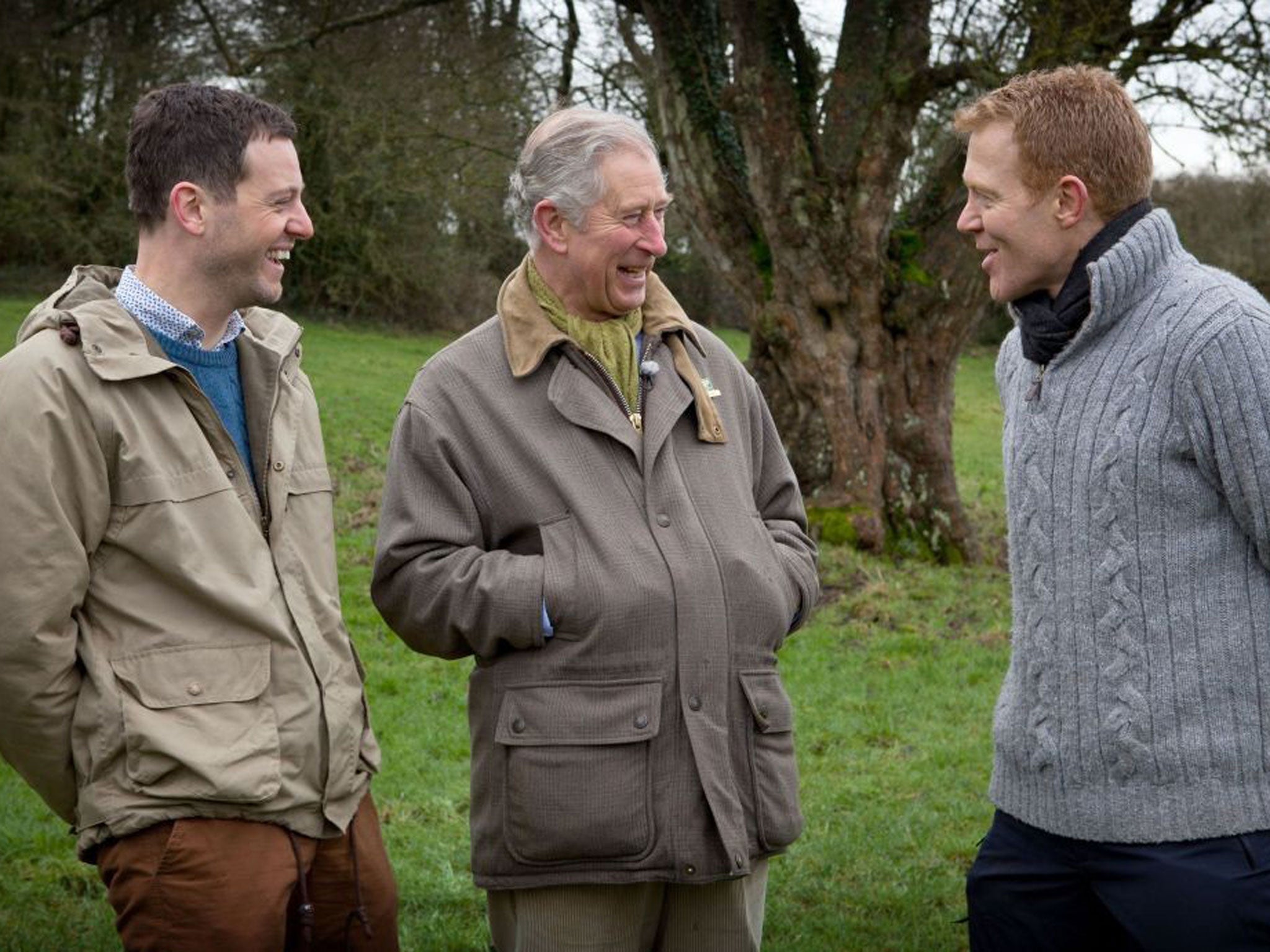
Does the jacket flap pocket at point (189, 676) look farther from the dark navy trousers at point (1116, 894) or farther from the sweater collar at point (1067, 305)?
the sweater collar at point (1067, 305)

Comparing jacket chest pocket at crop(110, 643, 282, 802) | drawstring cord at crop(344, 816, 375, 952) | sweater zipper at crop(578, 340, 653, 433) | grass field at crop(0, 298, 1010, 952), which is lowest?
grass field at crop(0, 298, 1010, 952)

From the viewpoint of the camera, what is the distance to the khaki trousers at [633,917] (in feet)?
10.00

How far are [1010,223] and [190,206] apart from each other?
1.60m

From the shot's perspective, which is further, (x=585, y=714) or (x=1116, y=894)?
(x=585, y=714)

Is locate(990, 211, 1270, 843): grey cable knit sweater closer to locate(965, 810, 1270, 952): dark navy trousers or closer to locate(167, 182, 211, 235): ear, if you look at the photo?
locate(965, 810, 1270, 952): dark navy trousers

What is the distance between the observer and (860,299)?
10.2m

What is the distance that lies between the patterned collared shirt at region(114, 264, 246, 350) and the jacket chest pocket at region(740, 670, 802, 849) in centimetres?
133

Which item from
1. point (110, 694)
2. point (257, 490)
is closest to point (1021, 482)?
point (257, 490)

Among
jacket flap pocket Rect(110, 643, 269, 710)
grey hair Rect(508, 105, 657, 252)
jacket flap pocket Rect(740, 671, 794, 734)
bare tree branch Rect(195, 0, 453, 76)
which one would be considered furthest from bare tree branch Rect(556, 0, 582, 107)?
jacket flap pocket Rect(110, 643, 269, 710)

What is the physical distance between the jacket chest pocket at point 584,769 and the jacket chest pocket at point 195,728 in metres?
0.49

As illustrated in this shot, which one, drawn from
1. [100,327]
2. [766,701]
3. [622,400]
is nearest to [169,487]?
[100,327]

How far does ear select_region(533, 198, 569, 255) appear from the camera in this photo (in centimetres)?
321

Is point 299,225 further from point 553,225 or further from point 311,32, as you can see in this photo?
point 311,32

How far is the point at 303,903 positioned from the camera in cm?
297
